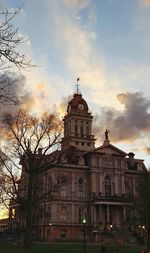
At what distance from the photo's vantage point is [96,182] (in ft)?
270

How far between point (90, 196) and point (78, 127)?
28204 millimetres

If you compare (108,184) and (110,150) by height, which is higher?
(110,150)

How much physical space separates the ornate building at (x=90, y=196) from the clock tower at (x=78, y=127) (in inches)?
645

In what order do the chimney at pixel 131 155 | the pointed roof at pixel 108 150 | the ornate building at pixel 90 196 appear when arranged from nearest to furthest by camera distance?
the ornate building at pixel 90 196, the pointed roof at pixel 108 150, the chimney at pixel 131 155

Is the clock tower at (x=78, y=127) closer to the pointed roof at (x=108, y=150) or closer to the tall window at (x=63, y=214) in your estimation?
the pointed roof at (x=108, y=150)

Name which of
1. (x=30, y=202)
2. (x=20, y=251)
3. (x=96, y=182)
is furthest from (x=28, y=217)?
(x=96, y=182)

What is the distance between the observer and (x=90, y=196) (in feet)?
268

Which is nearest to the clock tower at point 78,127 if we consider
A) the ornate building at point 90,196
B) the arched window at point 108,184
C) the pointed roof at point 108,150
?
the ornate building at point 90,196

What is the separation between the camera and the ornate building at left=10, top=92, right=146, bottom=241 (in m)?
77.6

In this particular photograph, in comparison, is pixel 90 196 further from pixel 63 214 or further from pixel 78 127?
pixel 78 127

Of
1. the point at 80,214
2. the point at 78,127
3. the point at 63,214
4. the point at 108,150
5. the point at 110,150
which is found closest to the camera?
the point at 63,214

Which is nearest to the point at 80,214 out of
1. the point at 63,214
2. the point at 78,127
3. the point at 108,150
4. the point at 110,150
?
the point at 63,214

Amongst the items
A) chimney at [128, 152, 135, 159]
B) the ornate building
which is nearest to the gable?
the ornate building

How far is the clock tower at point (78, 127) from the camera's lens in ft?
342
